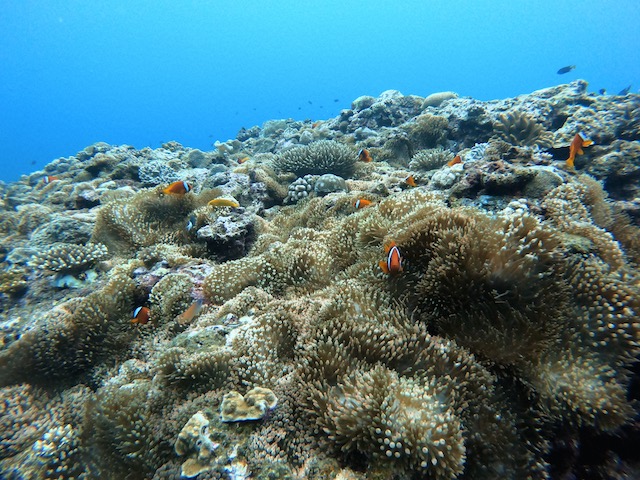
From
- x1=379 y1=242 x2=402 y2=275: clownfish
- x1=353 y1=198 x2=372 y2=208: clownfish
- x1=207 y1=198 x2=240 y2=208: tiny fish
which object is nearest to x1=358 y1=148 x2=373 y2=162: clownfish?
x1=353 y1=198 x2=372 y2=208: clownfish

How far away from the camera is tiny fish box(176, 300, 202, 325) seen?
3.77 m

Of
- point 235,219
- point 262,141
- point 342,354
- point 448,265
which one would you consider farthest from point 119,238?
point 262,141

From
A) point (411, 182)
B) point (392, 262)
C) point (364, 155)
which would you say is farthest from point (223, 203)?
point (364, 155)

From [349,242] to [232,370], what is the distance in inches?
78.1

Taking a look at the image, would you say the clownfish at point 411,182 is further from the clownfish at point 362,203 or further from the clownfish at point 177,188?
the clownfish at point 177,188

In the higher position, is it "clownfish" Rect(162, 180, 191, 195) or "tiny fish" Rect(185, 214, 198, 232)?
"clownfish" Rect(162, 180, 191, 195)

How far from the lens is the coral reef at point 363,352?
7.61ft

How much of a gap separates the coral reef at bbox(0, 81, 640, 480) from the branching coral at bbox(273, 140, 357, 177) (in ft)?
12.5

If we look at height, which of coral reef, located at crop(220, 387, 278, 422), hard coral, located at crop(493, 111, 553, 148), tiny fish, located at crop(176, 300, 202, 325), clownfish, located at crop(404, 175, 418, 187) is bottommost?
coral reef, located at crop(220, 387, 278, 422)

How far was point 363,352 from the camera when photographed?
2676 mm

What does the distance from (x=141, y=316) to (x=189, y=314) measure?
28.5 inches

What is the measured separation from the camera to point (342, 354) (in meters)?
2.63

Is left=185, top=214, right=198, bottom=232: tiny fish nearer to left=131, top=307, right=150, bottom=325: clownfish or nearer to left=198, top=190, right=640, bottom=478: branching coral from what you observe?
left=131, top=307, right=150, bottom=325: clownfish

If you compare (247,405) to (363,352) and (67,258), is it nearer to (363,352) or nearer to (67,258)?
(363,352)
